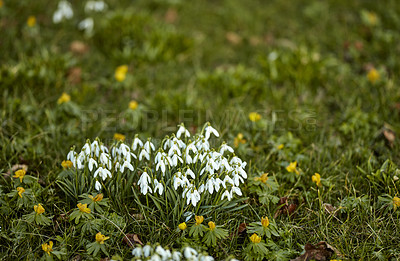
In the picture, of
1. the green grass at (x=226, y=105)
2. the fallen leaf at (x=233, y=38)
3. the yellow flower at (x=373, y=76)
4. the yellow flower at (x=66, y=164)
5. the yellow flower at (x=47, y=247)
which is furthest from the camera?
the fallen leaf at (x=233, y=38)

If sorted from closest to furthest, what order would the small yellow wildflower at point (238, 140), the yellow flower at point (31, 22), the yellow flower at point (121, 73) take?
the small yellow wildflower at point (238, 140) → the yellow flower at point (121, 73) → the yellow flower at point (31, 22)

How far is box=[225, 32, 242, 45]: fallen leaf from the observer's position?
174 inches

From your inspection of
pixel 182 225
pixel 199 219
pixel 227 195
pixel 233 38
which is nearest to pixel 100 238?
pixel 182 225

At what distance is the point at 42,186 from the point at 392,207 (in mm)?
2338

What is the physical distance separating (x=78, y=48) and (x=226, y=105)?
1.78 metres

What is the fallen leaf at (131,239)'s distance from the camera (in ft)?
7.09

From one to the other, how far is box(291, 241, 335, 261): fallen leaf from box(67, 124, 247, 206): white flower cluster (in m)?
0.51

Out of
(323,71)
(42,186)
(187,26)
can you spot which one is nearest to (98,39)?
(187,26)

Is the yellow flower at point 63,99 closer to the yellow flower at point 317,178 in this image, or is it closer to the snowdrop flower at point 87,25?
the snowdrop flower at point 87,25

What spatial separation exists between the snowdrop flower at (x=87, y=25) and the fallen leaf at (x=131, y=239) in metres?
2.61

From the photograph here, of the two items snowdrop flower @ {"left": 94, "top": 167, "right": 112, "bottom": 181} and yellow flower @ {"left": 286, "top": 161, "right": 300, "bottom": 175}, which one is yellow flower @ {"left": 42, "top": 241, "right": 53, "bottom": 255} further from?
yellow flower @ {"left": 286, "top": 161, "right": 300, "bottom": 175}

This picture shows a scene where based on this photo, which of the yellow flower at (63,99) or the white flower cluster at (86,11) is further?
the white flower cluster at (86,11)

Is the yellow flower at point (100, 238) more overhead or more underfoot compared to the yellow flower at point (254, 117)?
more underfoot

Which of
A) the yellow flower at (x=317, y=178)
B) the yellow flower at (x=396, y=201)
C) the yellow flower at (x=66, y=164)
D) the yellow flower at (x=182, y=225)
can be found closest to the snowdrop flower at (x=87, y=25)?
the yellow flower at (x=66, y=164)
